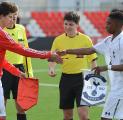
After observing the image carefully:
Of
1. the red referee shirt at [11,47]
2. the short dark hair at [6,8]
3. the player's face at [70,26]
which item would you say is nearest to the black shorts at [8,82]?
the player's face at [70,26]

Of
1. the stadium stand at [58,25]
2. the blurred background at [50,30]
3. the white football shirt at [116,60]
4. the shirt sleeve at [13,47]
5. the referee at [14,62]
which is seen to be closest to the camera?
the shirt sleeve at [13,47]

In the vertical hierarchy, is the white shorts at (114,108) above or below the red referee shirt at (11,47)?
below

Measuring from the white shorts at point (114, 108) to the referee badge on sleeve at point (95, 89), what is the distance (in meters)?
0.13

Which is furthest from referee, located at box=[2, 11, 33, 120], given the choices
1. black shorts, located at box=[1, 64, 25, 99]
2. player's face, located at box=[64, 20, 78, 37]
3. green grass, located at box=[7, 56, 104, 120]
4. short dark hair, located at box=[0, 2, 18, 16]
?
short dark hair, located at box=[0, 2, 18, 16]

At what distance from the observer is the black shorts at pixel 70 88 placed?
8.56 meters

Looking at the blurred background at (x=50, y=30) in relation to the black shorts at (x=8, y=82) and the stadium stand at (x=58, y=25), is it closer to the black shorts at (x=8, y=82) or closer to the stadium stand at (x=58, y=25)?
the stadium stand at (x=58, y=25)

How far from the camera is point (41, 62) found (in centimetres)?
2273

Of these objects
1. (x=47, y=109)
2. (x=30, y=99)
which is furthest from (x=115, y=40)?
(x=47, y=109)

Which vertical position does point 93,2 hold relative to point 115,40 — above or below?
below

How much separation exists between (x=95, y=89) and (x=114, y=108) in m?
0.35

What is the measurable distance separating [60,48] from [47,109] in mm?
3271

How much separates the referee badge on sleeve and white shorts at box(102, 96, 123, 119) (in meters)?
0.13

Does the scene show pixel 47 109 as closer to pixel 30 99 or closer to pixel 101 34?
pixel 30 99

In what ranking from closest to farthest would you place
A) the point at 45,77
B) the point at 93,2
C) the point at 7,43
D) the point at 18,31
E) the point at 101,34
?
the point at 7,43, the point at 18,31, the point at 45,77, the point at 101,34, the point at 93,2
